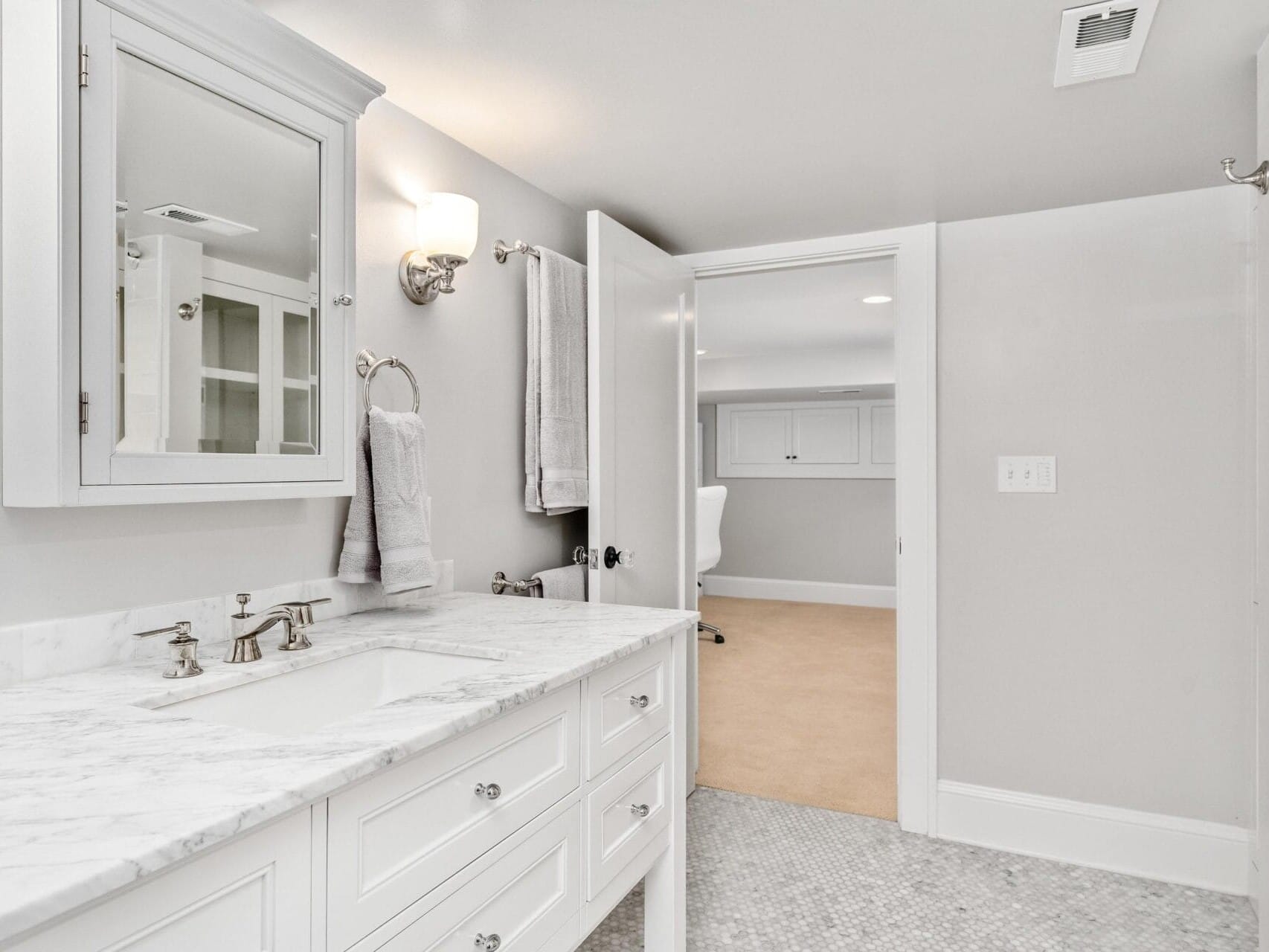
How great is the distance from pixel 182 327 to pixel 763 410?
6546 mm

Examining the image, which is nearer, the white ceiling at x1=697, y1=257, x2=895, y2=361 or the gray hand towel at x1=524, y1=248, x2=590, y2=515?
the gray hand towel at x1=524, y1=248, x2=590, y2=515

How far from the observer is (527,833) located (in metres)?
1.28

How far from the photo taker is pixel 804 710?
13.3ft

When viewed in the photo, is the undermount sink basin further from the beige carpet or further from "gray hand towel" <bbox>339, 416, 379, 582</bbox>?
the beige carpet

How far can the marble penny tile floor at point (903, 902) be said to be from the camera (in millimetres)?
2051

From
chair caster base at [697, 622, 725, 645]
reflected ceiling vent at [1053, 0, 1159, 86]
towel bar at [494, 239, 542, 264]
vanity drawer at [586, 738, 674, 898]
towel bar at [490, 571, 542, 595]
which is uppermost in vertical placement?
reflected ceiling vent at [1053, 0, 1159, 86]

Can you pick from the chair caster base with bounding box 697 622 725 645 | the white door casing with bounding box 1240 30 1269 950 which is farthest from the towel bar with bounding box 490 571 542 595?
the chair caster base with bounding box 697 622 725 645

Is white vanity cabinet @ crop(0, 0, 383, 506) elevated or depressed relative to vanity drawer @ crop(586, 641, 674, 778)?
elevated

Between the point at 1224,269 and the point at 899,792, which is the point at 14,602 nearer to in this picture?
the point at 899,792

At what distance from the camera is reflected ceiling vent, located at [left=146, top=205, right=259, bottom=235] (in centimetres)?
127

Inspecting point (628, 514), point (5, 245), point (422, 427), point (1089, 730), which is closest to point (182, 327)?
point (5, 245)

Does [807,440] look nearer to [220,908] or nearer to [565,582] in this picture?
[565,582]

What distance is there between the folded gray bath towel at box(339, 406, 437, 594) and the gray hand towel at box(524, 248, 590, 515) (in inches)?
22.6

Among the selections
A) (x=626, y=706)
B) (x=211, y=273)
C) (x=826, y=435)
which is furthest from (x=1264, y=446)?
(x=826, y=435)
